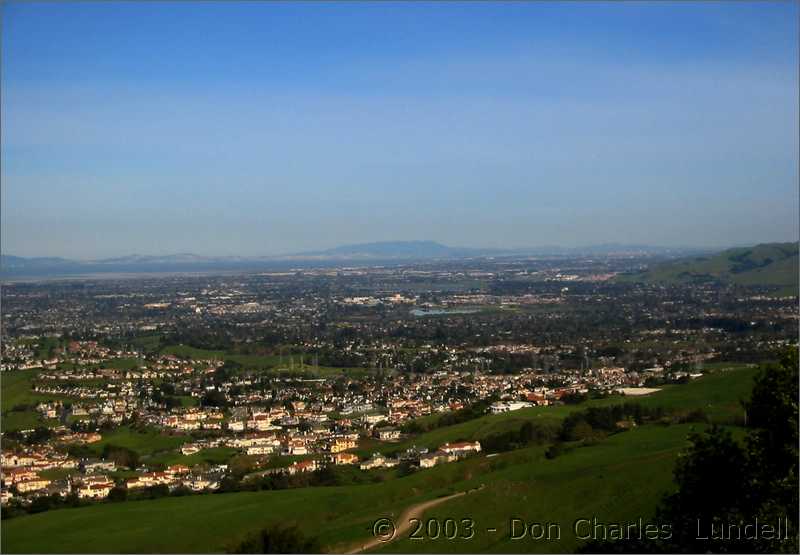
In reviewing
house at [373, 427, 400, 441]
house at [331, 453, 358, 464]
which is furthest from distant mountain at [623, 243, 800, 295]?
house at [331, 453, 358, 464]

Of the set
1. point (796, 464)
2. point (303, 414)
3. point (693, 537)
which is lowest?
point (303, 414)

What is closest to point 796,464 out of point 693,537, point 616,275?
point 693,537

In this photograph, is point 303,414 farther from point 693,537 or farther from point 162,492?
point 693,537

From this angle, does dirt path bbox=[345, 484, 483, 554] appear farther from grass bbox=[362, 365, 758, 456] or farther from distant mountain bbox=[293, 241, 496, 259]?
distant mountain bbox=[293, 241, 496, 259]

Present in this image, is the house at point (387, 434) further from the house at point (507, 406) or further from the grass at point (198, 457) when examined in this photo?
the grass at point (198, 457)

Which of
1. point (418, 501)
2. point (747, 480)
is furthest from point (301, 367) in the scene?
point (747, 480)

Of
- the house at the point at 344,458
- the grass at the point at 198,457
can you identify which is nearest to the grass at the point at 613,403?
the house at the point at 344,458

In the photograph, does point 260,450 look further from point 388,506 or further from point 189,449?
point 388,506
